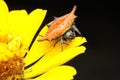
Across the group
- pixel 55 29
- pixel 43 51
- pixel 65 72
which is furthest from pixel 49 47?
pixel 65 72

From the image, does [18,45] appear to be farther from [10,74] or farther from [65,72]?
[65,72]

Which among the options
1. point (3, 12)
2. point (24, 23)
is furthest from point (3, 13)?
point (24, 23)

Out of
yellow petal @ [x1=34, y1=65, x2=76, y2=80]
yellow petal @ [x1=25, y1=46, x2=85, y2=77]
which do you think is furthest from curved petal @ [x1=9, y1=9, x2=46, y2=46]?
yellow petal @ [x1=34, y1=65, x2=76, y2=80]

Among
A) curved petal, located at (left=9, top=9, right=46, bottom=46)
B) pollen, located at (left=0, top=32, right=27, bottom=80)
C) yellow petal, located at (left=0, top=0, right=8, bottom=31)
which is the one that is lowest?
pollen, located at (left=0, top=32, right=27, bottom=80)

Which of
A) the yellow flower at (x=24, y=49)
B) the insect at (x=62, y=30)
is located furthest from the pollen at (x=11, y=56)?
the insect at (x=62, y=30)

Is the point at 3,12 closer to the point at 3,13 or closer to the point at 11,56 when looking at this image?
the point at 3,13

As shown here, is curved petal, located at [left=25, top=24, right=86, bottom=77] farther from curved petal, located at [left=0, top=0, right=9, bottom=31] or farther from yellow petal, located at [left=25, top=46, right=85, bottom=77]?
curved petal, located at [left=0, top=0, right=9, bottom=31]

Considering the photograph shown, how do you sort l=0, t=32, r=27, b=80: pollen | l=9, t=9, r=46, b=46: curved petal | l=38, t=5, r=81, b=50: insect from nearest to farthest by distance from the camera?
l=38, t=5, r=81, b=50: insect < l=0, t=32, r=27, b=80: pollen < l=9, t=9, r=46, b=46: curved petal
